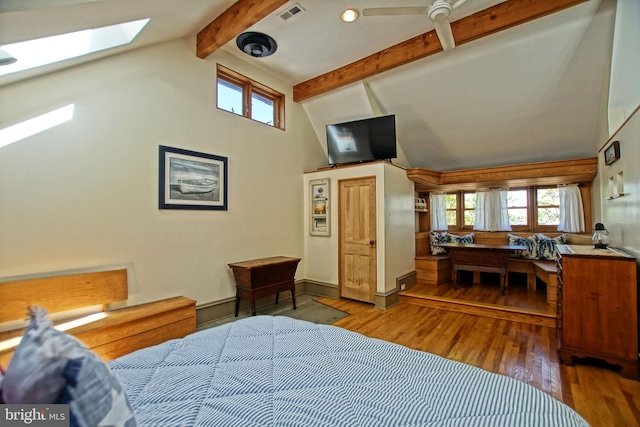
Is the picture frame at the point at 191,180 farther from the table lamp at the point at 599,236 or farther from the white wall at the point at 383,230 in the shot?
the table lamp at the point at 599,236

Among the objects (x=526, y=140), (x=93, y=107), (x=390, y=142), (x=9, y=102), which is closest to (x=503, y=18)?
(x=390, y=142)

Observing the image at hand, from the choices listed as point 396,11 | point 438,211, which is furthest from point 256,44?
point 438,211

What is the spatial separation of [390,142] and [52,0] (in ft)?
12.7

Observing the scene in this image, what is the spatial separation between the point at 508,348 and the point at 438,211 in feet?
12.4

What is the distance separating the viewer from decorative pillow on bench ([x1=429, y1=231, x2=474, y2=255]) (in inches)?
227

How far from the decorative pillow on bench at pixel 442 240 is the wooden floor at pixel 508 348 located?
1747mm

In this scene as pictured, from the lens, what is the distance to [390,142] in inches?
176

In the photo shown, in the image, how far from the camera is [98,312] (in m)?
2.72

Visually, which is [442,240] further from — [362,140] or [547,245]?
[362,140]

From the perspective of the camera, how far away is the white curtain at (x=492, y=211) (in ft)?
18.8

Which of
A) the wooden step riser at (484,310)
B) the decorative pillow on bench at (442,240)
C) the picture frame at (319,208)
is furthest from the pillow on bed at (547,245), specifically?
the picture frame at (319,208)

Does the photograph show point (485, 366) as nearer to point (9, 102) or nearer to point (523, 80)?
point (523, 80)

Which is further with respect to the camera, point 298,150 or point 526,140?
point 298,150

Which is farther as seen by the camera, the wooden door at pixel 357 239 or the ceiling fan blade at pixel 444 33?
the wooden door at pixel 357 239
